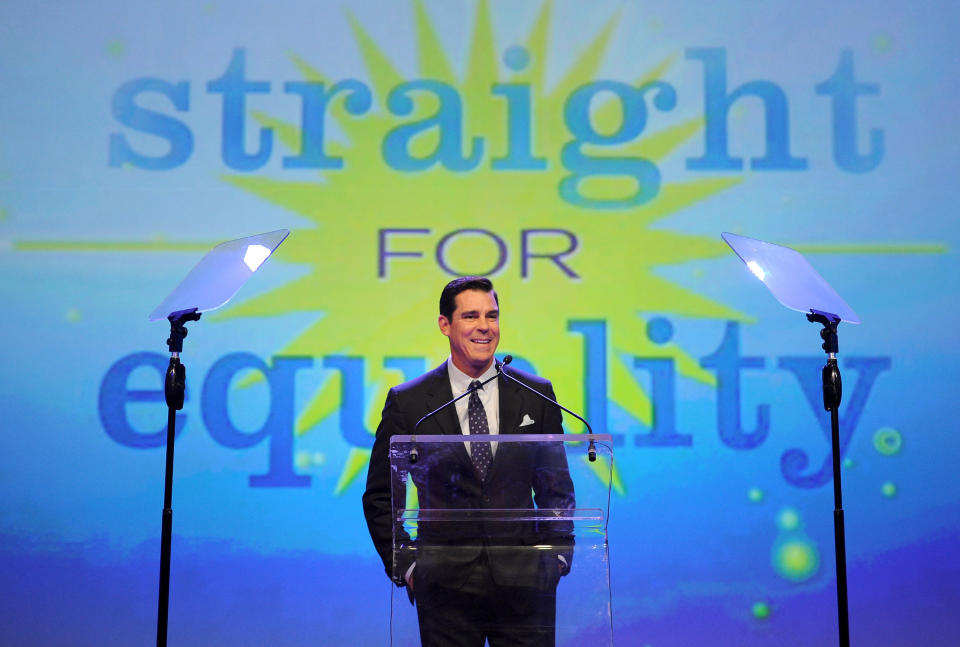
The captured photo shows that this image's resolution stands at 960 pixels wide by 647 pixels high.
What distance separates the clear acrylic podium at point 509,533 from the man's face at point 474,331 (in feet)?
2.01

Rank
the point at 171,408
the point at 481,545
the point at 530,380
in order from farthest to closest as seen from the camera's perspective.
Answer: the point at 530,380 → the point at 171,408 → the point at 481,545

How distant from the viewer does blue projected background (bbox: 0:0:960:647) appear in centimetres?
Answer: 430

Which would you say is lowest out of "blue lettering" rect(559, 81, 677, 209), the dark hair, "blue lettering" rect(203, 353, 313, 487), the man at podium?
the man at podium

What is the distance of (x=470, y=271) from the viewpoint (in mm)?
4379

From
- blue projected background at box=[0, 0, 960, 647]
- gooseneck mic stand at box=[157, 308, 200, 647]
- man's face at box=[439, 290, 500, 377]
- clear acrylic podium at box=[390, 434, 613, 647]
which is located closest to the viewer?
clear acrylic podium at box=[390, 434, 613, 647]

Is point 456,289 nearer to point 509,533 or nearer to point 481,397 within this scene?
point 481,397

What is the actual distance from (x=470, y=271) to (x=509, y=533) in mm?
2032

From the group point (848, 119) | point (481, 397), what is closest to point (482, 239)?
point (481, 397)

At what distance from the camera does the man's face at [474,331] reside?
325 centimetres

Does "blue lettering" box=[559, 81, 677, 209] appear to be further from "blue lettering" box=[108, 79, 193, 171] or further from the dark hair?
"blue lettering" box=[108, 79, 193, 171]

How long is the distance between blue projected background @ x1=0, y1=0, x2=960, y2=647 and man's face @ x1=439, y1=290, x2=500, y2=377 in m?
1.05

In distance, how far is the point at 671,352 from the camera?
436cm

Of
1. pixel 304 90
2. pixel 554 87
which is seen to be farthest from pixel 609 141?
pixel 304 90

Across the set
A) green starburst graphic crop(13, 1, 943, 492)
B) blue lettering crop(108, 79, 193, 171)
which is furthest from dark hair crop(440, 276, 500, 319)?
blue lettering crop(108, 79, 193, 171)
